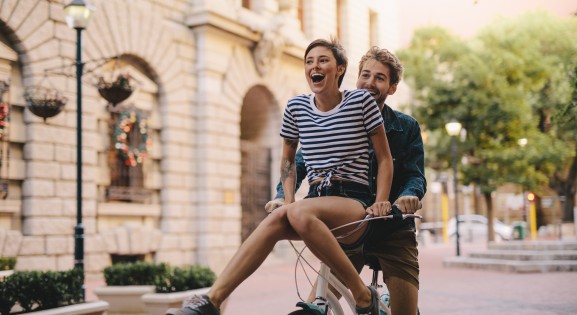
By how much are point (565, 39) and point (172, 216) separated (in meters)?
21.3

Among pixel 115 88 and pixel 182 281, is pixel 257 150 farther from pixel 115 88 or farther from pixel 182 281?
pixel 182 281

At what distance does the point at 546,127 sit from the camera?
110 feet

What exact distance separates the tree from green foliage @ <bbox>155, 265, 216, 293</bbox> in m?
17.3

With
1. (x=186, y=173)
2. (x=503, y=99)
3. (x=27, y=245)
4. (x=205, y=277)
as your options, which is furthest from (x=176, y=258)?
(x=503, y=99)

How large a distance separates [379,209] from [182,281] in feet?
18.4

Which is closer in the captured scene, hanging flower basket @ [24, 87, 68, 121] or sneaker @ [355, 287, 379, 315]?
sneaker @ [355, 287, 379, 315]

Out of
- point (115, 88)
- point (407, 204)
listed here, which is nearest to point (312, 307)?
point (407, 204)

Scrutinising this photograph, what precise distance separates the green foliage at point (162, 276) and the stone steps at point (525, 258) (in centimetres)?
1061

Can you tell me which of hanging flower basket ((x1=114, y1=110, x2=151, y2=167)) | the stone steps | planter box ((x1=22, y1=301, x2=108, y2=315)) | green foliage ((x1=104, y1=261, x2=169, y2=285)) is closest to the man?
planter box ((x1=22, y1=301, x2=108, y2=315))

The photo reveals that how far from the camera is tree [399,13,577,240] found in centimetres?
2470

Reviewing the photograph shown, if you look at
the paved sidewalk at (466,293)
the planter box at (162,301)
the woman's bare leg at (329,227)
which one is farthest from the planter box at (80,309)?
the woman's bare leg at (329,227)

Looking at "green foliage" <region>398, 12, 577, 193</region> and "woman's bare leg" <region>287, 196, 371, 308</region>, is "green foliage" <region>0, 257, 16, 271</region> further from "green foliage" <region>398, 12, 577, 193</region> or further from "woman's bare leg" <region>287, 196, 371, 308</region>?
"green foliage" <region>398, 12, 577, 193</region>

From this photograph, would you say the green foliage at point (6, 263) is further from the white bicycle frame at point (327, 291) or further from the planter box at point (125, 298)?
the white bicycle frame at point (327, 291)

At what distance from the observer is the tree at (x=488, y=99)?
81.0ft
